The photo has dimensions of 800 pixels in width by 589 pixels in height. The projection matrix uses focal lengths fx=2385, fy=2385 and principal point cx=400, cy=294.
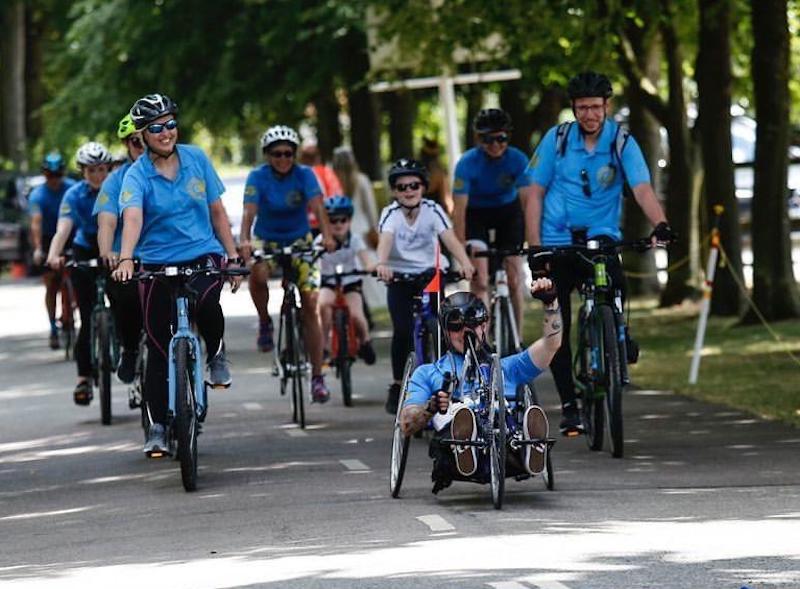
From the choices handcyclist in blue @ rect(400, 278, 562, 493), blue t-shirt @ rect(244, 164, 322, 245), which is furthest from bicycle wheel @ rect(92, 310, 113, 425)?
handcyclist in blue @ rect(400, 278, 562, 493)

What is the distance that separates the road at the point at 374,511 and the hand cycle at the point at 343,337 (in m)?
0.37

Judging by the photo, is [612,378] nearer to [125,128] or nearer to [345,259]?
[125,128]

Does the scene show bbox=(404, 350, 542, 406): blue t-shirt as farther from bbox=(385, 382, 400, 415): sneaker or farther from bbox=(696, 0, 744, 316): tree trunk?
bbox=(696, 0, 744, 316): tree trunk

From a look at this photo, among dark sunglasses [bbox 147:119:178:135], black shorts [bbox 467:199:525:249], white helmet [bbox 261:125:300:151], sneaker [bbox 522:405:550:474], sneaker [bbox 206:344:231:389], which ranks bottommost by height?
sneaker [bbox 522:405:550:474]

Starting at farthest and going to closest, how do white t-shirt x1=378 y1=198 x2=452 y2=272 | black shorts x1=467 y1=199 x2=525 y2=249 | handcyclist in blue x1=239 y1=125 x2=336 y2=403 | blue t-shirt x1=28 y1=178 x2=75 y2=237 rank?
1. blue t-shirt x1=28 y1=178 x2=75 y2=237
2. black shorts x1=467 y1=199 x2=525 y2=249
3. handcyclist in blue x1=239 y1=125 x2=336 y2=403
4. white t-shirt x1=378 y1=198 x2=452 y2=272

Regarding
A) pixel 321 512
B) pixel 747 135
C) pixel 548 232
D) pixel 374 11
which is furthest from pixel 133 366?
pixel 747 135

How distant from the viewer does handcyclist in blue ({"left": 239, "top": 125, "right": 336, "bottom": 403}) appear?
53.0ft

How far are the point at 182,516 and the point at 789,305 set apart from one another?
12.7 meters

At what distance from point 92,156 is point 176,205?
16.1ft

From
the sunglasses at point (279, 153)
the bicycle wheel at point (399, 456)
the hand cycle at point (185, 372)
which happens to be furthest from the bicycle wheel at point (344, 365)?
the bicycle wheel at point (399, 456)

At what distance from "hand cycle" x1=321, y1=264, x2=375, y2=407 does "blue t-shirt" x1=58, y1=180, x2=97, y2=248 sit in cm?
181

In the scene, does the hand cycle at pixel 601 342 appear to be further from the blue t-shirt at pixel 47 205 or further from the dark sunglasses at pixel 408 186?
the blue t-shirt at pixel 47 205

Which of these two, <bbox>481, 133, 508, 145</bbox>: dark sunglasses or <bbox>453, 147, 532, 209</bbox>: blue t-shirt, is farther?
<bbox>453, 147, 532, 209</bbox>: blue t-shirt

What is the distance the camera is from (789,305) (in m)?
23.2
